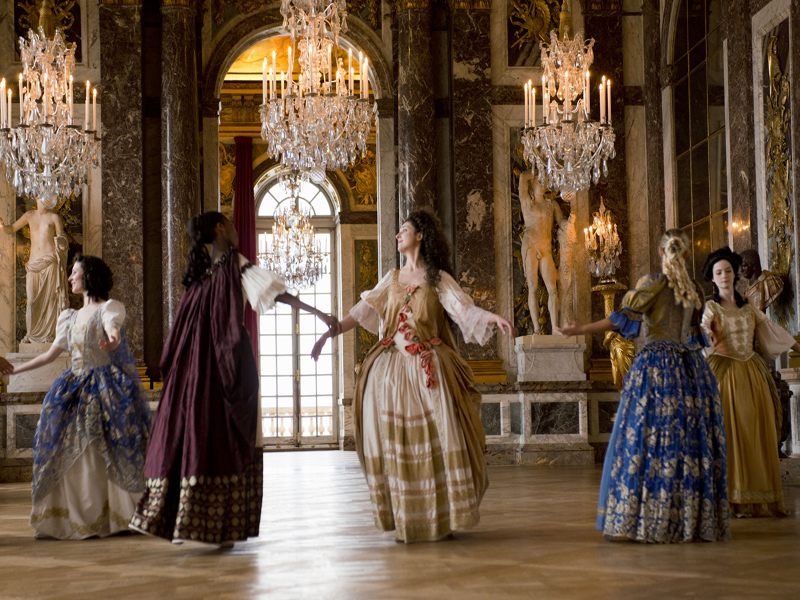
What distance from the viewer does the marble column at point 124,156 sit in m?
9.56

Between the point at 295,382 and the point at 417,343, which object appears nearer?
the point at 417,343

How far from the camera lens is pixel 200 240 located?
4188mm

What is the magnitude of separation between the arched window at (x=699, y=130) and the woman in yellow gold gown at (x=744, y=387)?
127 inches

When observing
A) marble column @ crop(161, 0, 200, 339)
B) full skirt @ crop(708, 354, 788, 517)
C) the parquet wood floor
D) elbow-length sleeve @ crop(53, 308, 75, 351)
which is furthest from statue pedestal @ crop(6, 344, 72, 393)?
full skirt @ crop(708, 354, 788, 517)

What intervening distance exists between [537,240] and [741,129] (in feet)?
7.80

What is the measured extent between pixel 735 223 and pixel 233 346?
17.0 feet

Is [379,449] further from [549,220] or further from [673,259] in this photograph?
[549,220]

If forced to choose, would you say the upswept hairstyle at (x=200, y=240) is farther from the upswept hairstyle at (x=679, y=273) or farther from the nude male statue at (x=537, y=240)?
the nude male statue at (x=537, y=240)

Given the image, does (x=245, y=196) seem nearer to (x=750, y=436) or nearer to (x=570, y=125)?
(x=570, y=125)

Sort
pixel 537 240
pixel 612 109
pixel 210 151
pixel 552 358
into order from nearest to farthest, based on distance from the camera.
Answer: pixel 552 358 < pixel 537 240 < pixel 612 109 < pixel 210 151

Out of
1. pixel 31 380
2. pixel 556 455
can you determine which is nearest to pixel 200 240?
pixel 31 380

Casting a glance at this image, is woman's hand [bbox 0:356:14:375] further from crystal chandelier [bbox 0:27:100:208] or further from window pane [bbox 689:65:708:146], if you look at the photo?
window pane [bbox 689:65:708:146]

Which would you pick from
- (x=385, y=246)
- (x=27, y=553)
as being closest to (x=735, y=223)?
(x=385, y=246)

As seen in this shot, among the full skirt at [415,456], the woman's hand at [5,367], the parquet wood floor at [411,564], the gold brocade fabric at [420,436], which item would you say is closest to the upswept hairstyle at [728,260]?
the parquet wood floor at [411,564]
